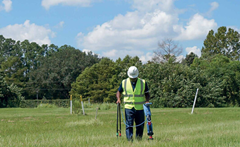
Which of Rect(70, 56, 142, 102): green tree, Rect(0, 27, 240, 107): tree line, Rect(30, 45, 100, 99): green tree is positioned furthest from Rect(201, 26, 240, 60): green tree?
Rect(30, 45, 100, 99): green tree

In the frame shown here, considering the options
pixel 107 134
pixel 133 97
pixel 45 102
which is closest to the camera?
pixel 133 97

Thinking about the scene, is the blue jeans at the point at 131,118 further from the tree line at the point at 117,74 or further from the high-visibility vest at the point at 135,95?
the tree line at the point at 117,74

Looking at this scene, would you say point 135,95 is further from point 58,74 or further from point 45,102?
point 58,74

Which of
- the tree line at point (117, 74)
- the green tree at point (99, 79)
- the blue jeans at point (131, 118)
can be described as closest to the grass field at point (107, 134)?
the blue jeans at point (131, 118)

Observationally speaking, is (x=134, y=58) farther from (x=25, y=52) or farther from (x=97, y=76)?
(x=25, y=52)

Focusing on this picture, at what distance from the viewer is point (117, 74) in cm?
8169

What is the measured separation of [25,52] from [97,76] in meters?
33.4

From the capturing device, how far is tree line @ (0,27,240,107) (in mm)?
49562

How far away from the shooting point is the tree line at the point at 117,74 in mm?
49562

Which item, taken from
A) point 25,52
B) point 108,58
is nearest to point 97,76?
point 108,58

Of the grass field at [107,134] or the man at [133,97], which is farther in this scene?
the man at [133,97]

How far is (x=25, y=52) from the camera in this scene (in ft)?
345

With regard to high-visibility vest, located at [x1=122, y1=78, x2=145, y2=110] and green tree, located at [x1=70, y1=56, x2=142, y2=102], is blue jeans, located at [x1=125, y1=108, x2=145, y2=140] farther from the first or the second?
green tree, located at [x1=70, y1=56, x2=142, y2=102]

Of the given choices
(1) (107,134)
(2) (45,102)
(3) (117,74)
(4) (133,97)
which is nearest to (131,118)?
(4) (133,97)
